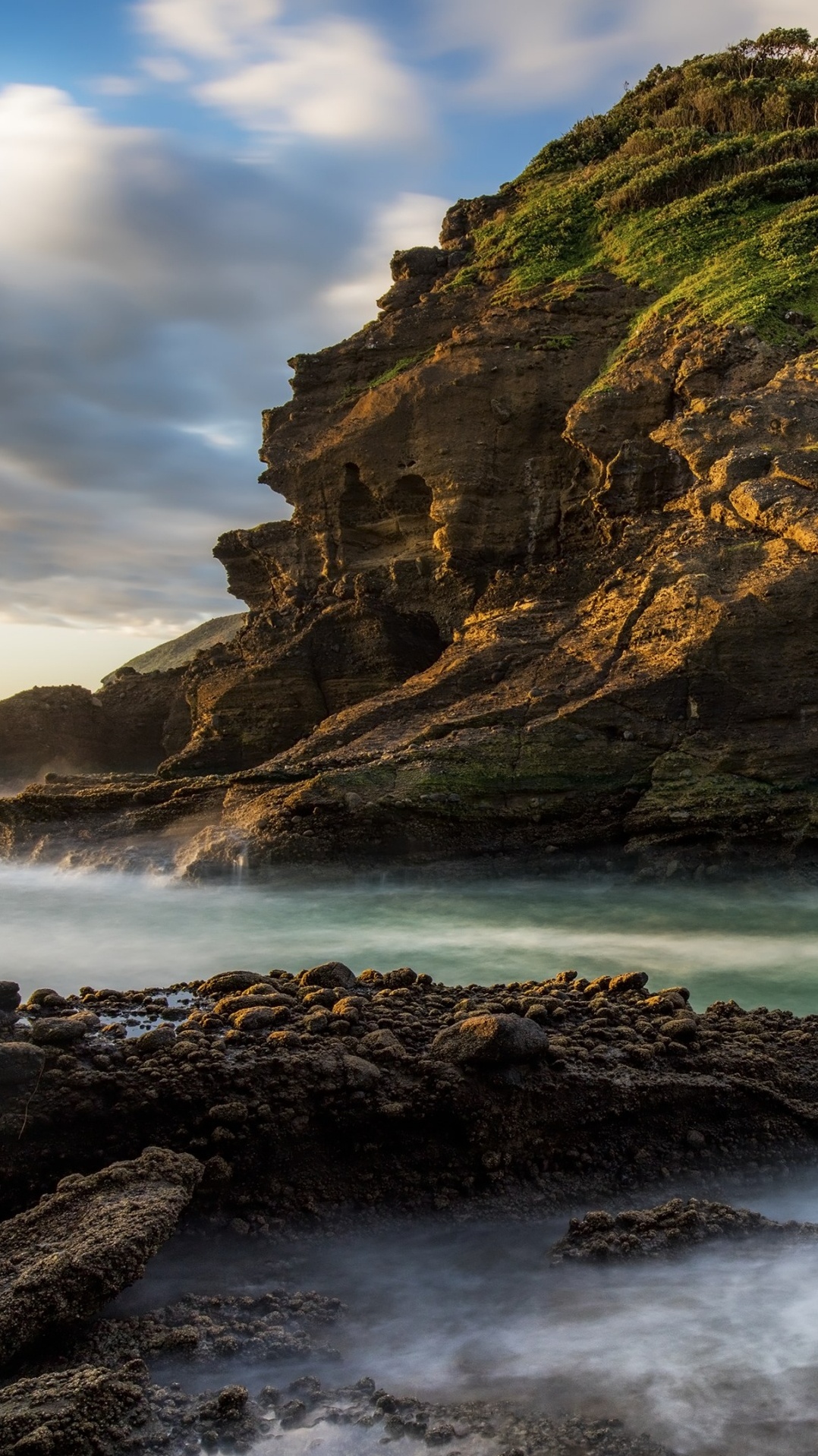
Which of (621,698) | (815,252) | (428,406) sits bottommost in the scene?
(621,698)

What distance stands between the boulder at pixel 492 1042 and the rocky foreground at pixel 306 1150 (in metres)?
0.02

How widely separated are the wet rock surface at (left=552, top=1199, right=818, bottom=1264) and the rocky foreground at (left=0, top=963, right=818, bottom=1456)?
0.01 meters

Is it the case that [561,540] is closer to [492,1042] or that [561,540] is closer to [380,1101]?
[492,1042]

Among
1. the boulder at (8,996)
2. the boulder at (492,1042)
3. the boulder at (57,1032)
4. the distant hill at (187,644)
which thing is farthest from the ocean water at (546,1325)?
the distant hill at (187,644)

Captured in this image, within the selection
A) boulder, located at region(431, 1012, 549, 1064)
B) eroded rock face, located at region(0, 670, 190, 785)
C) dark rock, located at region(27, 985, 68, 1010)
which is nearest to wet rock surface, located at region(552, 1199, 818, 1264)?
boulder, located at region(431, 1012, 549, 1064)

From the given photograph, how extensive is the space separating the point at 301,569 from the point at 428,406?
545 cm

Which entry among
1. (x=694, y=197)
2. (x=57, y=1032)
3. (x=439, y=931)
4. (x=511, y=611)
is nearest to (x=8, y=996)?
(x=57, y=1032)

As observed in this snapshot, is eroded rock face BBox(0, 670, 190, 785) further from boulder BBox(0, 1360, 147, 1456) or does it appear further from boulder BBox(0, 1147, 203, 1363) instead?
boulder BBox(0, 1360, 147, 1456)

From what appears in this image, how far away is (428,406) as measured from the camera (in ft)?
78.5

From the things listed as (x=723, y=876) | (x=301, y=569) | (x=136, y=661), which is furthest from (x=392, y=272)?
(x=136, y=661)

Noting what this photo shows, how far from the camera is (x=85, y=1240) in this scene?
4355mm

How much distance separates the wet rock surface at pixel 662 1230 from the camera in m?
4.79

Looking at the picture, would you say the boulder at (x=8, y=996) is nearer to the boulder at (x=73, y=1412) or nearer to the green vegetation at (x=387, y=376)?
the boulder at (x=73, y=1412)

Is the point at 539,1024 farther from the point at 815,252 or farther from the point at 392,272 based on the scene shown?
the point at 392,272
